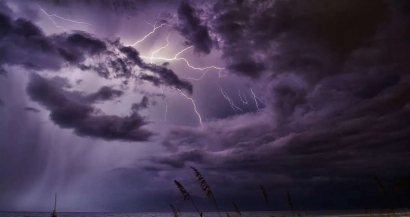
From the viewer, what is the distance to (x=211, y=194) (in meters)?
9.08

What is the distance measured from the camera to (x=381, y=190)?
9734mm

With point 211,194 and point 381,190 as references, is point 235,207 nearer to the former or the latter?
point 211,194

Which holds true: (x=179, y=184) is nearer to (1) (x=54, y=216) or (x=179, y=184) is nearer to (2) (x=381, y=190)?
(1) (x=54, y=216)

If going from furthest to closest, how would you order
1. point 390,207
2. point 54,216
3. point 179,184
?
point 390,207, point 179,184, point 54,216

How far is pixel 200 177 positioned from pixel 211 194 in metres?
0.54

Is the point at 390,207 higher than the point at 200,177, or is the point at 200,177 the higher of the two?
the point at 200,177

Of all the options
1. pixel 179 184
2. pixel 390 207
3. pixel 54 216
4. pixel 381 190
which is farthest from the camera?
pixel 390 207

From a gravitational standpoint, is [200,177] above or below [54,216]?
above

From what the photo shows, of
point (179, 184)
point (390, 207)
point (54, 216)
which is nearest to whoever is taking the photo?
point (54, 216)

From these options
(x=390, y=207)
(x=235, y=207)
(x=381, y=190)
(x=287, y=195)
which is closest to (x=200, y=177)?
(x=235, y=207)

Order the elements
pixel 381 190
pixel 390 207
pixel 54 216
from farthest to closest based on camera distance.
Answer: pixel 390 207, pixel 381 190, pixel 54 216

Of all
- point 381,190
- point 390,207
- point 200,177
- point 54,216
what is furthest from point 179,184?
point 390,207

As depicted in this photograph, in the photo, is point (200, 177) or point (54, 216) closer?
point (54, 216)

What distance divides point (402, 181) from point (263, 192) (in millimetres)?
3783
